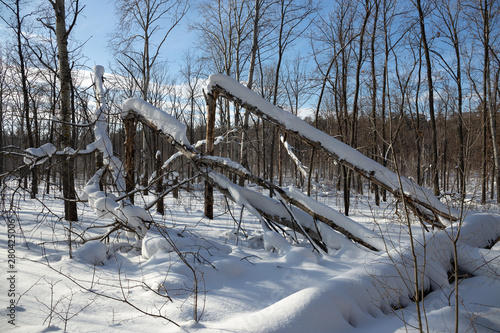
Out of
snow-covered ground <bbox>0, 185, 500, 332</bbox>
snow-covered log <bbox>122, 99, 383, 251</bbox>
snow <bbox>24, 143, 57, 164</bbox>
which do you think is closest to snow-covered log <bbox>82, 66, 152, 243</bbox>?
snow-covered ground <bbox>0, 185, 500, 332</bbox>

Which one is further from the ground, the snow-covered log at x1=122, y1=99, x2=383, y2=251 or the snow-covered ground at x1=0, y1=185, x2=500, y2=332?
the snow-covered log at x1=122, y1=99, x2=383, y2=251

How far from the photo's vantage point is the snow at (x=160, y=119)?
4449 mm

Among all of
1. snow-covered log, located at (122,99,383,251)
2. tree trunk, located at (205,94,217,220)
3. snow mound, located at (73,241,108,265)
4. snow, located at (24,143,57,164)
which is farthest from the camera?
tree trunk, located at (205,94,217,220)

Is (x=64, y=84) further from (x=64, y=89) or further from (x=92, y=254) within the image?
(x=92, y=254)

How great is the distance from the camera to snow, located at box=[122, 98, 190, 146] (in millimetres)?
4449

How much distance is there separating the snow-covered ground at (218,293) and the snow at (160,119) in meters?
1.48

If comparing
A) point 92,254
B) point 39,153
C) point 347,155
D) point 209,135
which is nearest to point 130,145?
point 39,153

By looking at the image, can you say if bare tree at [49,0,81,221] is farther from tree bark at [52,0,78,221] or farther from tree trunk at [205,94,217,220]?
tree trunk at [205,94,217,220]

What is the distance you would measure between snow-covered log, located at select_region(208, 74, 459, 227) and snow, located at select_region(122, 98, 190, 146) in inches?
41.3

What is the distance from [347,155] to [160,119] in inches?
117

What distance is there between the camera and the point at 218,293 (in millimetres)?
2695

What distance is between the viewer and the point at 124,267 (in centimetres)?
342

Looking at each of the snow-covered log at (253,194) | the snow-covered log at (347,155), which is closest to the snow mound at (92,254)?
the snow-covered log at (253,194)

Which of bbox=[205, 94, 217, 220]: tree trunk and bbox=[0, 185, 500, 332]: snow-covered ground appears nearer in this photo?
bbox=[0, 185, 500, 332]: snow-covered ground
